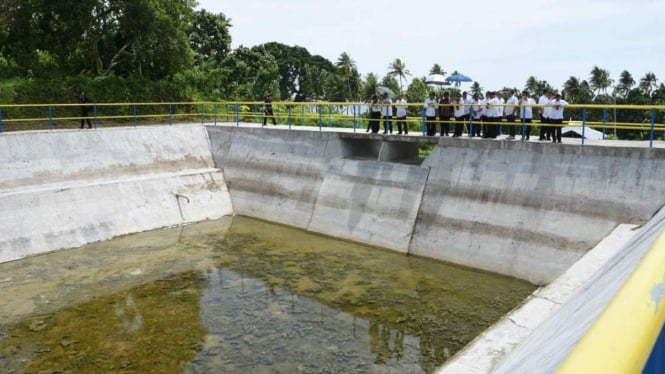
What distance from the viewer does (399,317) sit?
10094 millimetres

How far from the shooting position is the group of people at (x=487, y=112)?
519 inches

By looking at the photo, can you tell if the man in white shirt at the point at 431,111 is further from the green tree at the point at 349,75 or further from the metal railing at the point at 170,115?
the green tree at the point at 349,75

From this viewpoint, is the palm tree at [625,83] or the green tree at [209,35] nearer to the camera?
the green tree at [209,35]

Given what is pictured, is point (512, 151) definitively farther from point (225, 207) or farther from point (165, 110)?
point (165, 110)

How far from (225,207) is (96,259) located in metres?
5.74

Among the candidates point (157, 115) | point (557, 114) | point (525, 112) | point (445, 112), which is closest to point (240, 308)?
point (445, 112)

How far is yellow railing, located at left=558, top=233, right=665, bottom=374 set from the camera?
1.21m

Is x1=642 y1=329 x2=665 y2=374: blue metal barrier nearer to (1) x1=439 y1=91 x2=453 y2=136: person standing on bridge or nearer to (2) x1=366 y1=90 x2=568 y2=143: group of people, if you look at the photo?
(2) x1=366 y1=90 x2=568 y2=143: group of people

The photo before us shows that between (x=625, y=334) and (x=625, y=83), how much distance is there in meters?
75.9

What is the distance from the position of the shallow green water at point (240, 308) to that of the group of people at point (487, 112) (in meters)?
3.95

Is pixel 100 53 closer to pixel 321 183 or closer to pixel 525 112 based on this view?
pixel 321 183

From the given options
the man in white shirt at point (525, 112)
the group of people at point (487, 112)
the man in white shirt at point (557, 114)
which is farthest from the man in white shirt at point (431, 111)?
the man in white shirt at point (557, 114)

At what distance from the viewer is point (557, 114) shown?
13039 mm

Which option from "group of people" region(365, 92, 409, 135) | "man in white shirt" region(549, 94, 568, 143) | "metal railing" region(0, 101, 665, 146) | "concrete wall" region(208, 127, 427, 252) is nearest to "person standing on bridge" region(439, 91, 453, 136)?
"metal railing" region(0, 101, 665, 146)
